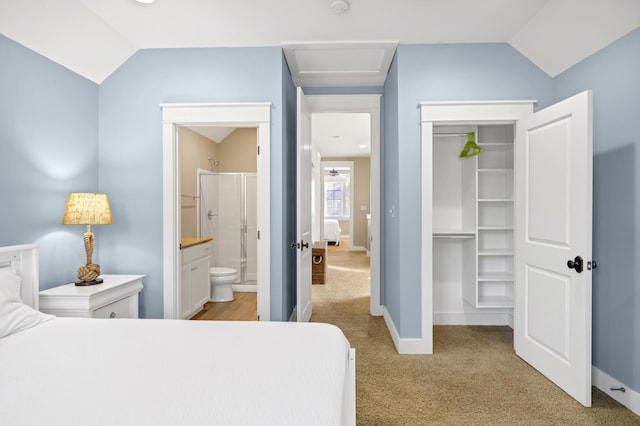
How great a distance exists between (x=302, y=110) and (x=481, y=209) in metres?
2.11

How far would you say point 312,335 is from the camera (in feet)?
5.75

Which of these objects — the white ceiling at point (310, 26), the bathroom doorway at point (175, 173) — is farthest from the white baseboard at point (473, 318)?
the white ceiling at point (310, 26)

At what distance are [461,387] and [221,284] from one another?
3.10 m

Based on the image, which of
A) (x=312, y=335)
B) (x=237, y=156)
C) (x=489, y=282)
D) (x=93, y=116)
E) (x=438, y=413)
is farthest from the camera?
(x=237, y=156)

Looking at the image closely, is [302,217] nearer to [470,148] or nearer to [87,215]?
[87,215]

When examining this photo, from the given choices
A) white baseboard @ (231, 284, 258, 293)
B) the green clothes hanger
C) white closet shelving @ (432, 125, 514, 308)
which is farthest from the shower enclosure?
the green clothes hanger

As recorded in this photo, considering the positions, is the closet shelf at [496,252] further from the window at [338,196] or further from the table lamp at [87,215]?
the window at [338,196]

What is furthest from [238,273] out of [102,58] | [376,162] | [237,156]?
[102,58]

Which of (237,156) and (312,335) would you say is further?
(237,156)

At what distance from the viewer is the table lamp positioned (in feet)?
8.59

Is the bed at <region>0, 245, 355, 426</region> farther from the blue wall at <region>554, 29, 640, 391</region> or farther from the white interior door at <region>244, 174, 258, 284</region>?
the white interior door at <region>244, 174, 258, 284</region>

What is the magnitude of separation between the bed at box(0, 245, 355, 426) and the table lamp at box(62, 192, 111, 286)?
64cm

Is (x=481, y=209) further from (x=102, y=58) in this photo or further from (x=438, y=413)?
(x=102, y=58)

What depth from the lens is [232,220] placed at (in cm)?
527
